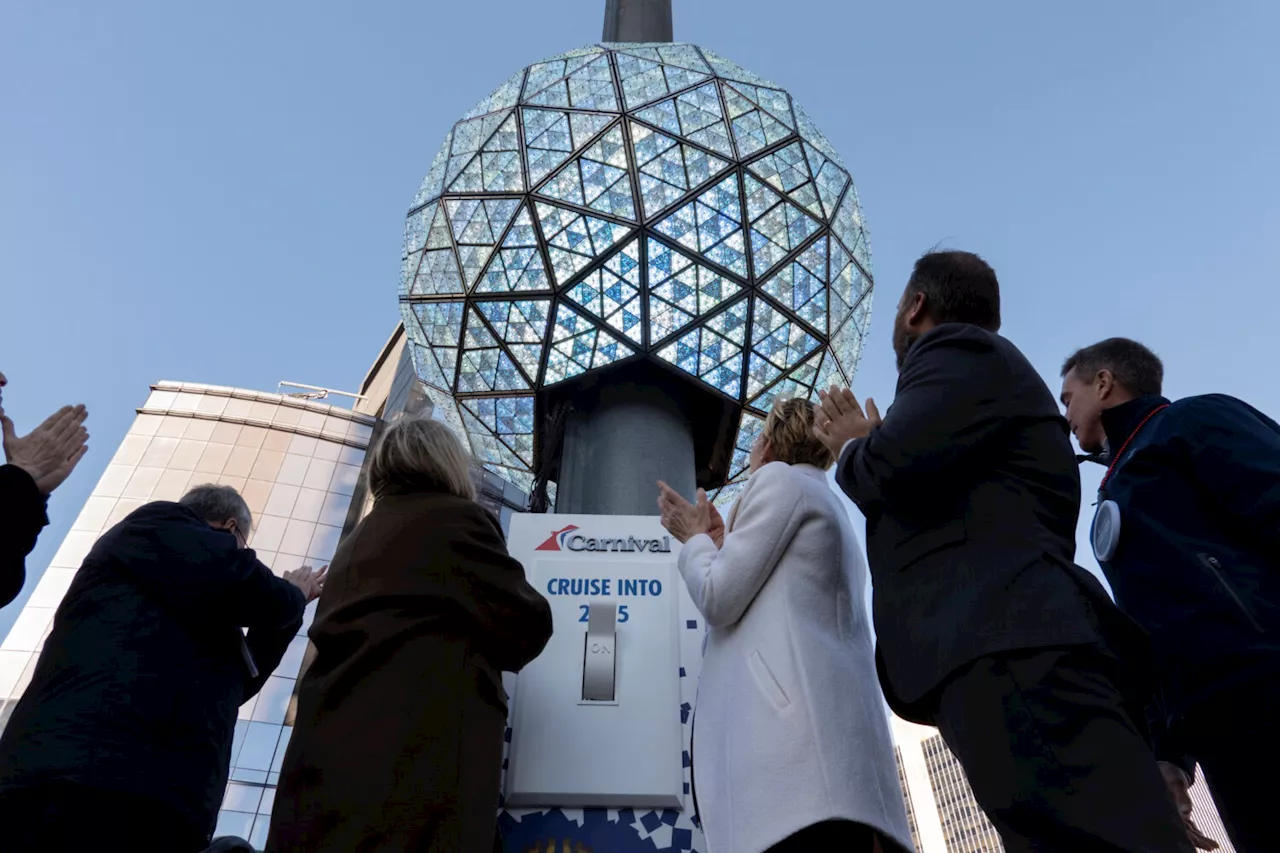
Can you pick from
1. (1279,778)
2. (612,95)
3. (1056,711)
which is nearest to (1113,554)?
(1279,778)

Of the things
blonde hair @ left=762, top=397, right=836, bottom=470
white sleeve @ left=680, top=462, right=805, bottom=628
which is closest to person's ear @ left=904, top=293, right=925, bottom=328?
blonde hair @ left=762, top=397, right=836, bottom=470

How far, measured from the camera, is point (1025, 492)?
173cm

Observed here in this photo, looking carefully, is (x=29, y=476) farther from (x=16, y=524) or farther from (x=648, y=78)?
(x=648, y=78)

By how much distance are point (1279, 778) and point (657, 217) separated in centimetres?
296

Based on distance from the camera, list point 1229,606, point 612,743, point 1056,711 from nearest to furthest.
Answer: point 1056,711, point 1229,606, point 612,743

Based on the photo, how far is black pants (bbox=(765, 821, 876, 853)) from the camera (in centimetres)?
171

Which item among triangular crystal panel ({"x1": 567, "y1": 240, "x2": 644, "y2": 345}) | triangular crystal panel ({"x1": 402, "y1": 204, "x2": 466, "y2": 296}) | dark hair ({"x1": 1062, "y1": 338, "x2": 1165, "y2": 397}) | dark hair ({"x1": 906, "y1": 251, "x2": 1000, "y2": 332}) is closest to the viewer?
dark hair ({"x1": 906, "y1": 251, "x2": 1000, "y2": 332})

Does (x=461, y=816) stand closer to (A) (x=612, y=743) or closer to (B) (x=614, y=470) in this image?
(A) (x=612, y=743)

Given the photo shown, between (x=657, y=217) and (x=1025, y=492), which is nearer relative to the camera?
(x=1025, y=492)

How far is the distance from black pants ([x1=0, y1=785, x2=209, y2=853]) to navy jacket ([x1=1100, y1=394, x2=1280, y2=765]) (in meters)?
2.39

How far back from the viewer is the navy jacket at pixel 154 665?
2.06m

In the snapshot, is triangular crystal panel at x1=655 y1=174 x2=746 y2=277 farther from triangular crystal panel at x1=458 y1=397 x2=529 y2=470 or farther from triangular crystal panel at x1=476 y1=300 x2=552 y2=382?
triangular crystal panel at x1=458 y1=397 x2=529 y2=470

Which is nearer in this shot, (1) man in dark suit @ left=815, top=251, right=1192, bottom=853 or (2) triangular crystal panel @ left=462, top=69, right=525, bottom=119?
(1) man in dark suit @ left=815, top=251, right=1192, bottom=853

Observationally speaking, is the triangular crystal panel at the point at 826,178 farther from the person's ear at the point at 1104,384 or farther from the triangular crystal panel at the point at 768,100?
the person's ear at the point at 1104,384
